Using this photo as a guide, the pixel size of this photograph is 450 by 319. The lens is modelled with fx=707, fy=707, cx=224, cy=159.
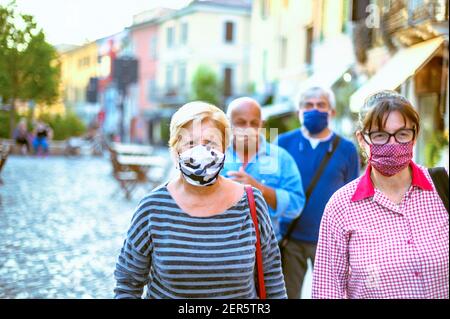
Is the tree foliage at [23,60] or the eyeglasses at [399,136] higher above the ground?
the tree foliage at [23,60]

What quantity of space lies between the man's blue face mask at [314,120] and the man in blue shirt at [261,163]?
0.35 metres

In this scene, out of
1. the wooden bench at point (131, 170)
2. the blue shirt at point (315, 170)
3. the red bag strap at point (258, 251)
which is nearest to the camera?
the red bag strap at point (258, 251)

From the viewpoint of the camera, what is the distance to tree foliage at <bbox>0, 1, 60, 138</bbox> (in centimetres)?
231

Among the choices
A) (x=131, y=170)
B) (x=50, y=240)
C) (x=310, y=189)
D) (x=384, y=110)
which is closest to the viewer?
(x=384, y=110)

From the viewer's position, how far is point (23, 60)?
2.46m

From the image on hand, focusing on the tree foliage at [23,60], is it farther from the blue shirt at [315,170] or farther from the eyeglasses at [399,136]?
the blue shirt at [315,170]

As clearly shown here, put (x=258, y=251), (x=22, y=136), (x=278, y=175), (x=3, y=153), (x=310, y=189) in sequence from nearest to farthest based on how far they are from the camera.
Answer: (x=258, y=251), (x=3, y=153), (x=22, y=136), (x=278, y=175), (x=310, y=189)

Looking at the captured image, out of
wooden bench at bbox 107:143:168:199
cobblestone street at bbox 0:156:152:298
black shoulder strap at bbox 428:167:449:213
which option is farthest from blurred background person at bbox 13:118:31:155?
wooden bench at bbox 107:143:168:199

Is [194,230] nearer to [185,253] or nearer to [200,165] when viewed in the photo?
[185,253]

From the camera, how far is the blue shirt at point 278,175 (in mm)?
3105

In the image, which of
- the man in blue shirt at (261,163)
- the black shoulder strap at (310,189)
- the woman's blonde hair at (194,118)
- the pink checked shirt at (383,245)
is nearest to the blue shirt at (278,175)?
the man in blue shirt at (261,163)

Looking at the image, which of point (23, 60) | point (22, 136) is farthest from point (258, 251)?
point (22, 136)

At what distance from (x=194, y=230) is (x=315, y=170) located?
1.64 meters
